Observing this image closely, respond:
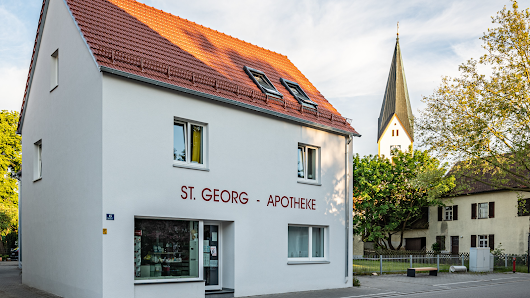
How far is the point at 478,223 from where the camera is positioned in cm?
4059

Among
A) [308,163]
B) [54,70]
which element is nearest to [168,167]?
[54,70]

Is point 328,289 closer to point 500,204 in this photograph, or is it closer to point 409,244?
point 500,204

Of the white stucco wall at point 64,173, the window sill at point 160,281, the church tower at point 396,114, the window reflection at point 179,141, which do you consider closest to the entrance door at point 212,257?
the window sill at point 160,281

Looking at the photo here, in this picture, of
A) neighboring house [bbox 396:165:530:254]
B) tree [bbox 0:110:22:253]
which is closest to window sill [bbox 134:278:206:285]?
neighboring house [bbox 396:165:530:254]

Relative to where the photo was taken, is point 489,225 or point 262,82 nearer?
point 262,82

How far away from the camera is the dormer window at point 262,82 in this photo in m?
15.6

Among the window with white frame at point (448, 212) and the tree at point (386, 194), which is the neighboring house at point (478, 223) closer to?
the window with white frame at point (448, 212)

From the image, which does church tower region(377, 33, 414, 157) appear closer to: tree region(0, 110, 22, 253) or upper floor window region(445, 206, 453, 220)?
upper floor window region(445, 206, 453, 220)

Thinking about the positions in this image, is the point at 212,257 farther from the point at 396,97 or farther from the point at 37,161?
the point at 396,97

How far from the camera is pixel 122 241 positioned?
1087 centimetres

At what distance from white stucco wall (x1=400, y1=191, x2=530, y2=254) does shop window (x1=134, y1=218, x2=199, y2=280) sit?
31.1m

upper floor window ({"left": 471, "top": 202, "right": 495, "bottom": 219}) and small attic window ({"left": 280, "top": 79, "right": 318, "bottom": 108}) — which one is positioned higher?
small attic window ({"left": 280, "top": 79, "right": 318, "bottom": 108})

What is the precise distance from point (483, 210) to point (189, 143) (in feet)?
113

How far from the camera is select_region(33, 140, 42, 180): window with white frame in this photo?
15.0 metres
